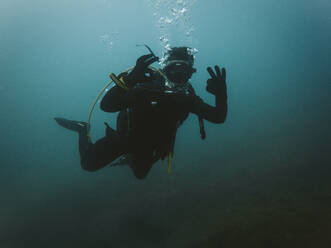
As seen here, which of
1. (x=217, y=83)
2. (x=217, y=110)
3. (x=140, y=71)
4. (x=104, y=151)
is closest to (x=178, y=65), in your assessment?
(x=140, y=71)

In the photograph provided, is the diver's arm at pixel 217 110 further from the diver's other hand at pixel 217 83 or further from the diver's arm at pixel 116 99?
the diver's arm at pixel 116 99

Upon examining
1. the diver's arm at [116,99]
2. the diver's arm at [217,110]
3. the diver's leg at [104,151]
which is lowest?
the diver's leg at [104,151]

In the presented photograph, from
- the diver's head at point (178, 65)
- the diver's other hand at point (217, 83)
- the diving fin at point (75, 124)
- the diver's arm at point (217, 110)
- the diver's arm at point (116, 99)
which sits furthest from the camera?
the diving fin at point (75, 124)

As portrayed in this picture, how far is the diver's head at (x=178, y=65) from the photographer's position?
2631 millimetres

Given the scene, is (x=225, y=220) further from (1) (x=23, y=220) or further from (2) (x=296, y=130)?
(2) (x=296, y=130)

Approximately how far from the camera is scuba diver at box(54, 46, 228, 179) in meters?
2.50

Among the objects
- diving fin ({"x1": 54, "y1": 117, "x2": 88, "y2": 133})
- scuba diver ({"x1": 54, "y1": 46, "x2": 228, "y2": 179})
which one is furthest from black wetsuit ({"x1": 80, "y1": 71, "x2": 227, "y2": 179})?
diving fin ({"x1": 54, "y1": 117, "x2": 88, "y2": 133})

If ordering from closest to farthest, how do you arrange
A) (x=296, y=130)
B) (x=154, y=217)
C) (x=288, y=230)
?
1. (x=288, y=230)
2. (x=154, y=217)
3. (x=296, y=130)

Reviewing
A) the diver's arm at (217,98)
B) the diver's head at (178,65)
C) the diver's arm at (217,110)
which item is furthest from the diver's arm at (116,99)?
the diver's arm at (217,110)

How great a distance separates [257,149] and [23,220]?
11.9m

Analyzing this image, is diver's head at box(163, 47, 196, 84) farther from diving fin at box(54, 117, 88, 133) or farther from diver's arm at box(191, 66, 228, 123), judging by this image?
diving fin at box(54, 117, 88, 133)

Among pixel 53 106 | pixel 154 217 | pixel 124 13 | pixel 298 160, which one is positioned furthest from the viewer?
pixel 53 106

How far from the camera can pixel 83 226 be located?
644 centimetres

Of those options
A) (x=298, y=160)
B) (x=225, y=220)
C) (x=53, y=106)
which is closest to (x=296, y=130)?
(x=298, y=160)
